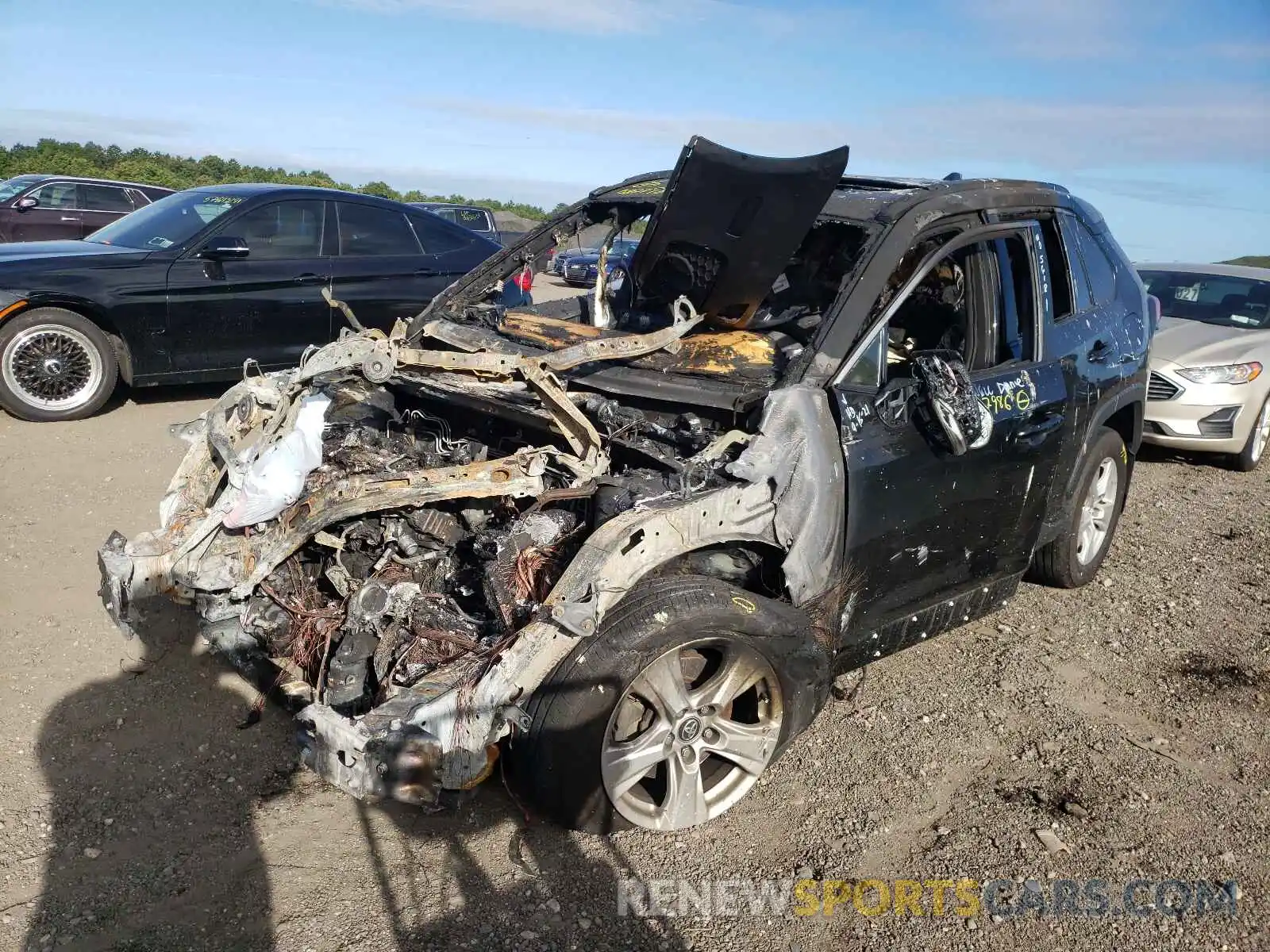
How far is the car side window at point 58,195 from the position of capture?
1327 centimetres

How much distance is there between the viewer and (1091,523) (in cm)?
475

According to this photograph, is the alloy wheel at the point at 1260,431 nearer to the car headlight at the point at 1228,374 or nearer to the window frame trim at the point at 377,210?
the car headlight at the point at 1228,374

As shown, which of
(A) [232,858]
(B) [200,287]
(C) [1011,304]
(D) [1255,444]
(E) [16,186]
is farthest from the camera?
(E) [16,186]

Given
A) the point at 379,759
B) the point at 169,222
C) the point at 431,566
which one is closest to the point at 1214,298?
the point at 431,566

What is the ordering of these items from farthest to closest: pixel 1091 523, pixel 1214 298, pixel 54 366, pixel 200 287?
pixel 1214 298, pixel 200 287, pixel 54 366, pixel 1091 523

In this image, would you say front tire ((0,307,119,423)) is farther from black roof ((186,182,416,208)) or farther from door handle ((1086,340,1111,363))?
door handle ((1086,340,1111,363))

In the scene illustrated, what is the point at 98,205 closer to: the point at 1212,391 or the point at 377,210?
the point at 377,210

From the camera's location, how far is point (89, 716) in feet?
11.4

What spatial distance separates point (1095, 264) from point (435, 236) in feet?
18.7

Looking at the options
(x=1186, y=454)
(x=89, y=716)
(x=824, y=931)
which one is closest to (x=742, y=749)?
(x=824, y=931)

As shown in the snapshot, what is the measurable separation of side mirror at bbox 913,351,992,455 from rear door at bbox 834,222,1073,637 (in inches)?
1.5

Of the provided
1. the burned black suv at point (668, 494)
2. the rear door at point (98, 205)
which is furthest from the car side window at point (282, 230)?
the rear door at point (98, 205)

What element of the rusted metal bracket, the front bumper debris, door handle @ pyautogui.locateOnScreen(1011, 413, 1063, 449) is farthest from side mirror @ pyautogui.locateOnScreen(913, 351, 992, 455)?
the front bumper debris

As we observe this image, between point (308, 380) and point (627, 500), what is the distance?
1.60 metres
